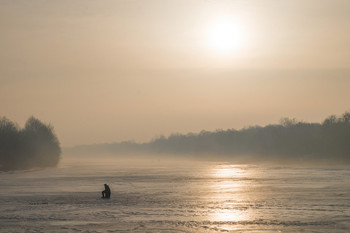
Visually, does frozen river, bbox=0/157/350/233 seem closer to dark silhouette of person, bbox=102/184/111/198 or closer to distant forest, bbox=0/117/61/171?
dark silhouette of person, bbox=102/184/111/198

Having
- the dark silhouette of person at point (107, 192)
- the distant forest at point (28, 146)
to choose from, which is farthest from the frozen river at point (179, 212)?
the distant forest at point (28, 146)

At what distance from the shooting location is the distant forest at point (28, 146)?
153500 millimetres

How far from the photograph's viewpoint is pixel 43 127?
186 meters

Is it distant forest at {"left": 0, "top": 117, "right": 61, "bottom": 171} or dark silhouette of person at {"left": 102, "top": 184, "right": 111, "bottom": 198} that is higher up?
distant forest at {"left": 0, "top": 117, "right": 61, "bottom": 171}

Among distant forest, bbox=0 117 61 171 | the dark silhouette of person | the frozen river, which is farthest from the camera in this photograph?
distant forest, bbox=0 117 61 171

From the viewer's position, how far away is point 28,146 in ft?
533

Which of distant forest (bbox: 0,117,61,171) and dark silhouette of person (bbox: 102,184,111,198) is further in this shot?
distant forest (bbox: 0,117,61,171)

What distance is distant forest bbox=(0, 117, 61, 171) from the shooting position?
154m

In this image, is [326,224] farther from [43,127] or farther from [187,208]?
[43,127]

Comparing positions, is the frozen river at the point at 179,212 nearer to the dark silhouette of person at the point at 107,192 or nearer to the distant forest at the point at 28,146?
the dark silhouette of person at the point at 107,192

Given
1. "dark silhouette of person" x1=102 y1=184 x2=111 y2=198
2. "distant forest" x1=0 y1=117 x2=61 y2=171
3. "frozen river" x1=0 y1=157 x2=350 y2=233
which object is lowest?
"frozen river" x1=0 y1=157 x2=350 y2=233

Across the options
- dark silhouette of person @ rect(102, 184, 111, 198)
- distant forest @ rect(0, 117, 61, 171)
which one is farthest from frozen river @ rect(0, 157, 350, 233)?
distant forest @ rect(0, 117, 61, 171)

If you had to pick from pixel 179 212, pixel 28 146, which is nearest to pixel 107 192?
pixel 179 212

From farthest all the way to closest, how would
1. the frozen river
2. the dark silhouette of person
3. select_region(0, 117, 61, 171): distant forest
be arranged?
select_region(0, 117, 61, 171): distant forest → the dark silhouette of person → the frozen river
